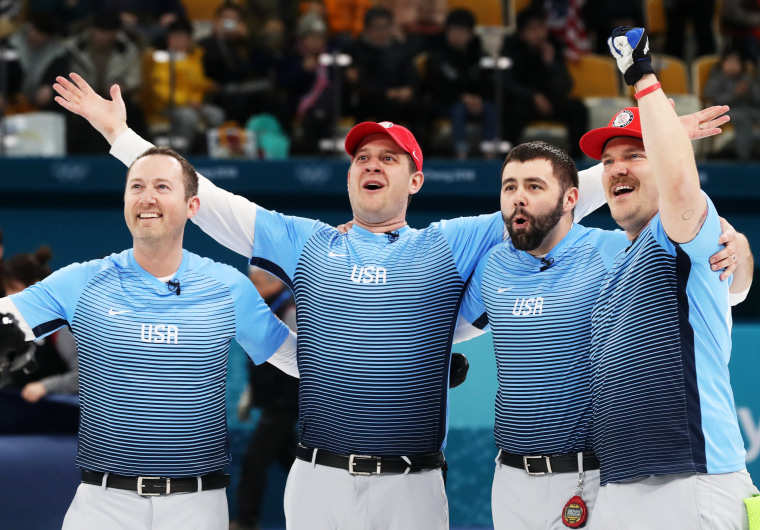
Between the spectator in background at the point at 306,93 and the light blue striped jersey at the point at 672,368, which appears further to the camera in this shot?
the spectator in background at the point at 306,93

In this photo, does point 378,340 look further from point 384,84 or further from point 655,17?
point 655,17

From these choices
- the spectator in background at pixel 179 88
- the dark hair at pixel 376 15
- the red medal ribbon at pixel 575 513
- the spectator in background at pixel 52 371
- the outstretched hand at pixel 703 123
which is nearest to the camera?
the outstretched hand at pixel 703 123

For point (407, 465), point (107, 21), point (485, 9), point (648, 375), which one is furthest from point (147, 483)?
point (485, 9)

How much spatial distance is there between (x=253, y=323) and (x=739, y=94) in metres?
6.22

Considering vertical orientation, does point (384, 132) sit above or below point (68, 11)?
below

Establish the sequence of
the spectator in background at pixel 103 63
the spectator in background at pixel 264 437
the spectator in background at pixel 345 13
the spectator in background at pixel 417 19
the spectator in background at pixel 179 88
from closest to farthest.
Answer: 1. the spectator in background at pixel 264 437
2. the spectator in background at pixel 103 63
3. the spectator in background at pixel 179 88
4. the spectator in background at pixel 417 19
5. the spectator in background at pixel 345 13

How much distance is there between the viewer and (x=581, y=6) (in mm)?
10234

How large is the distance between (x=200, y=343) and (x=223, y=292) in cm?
27

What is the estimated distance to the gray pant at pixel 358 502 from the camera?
157 inches

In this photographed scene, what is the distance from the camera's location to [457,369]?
4.44 meters

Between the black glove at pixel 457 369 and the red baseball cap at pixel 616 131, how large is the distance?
1.11 meters

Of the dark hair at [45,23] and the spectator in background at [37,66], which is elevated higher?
the dark hair at [45,23]

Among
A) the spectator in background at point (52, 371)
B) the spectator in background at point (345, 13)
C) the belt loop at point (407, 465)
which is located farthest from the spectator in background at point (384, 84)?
Result: the belt loop at point (407, 465)

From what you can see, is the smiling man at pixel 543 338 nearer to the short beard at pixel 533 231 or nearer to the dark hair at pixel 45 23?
the short beard at pixel 533 231
